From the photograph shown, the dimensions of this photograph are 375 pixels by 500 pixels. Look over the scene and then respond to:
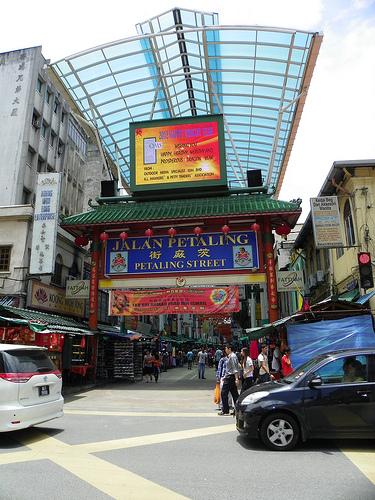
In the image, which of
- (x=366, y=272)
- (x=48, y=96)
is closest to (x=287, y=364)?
(x=366, y=272)

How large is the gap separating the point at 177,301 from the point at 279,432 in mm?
11268

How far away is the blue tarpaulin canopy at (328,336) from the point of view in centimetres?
1252

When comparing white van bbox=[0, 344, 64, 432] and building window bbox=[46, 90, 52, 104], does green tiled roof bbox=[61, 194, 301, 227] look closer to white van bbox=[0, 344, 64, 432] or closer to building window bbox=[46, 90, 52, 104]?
white van bbox=[0, 344, 64, 432]

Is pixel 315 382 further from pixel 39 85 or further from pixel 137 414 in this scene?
pixel 39 85

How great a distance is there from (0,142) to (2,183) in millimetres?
3423

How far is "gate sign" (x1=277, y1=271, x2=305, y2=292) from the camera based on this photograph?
18172 millimetres

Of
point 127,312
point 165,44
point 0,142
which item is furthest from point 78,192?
point 127,312

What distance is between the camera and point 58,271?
22.4 meters

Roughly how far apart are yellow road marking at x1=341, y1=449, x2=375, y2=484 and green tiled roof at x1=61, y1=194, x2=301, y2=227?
40.1ft

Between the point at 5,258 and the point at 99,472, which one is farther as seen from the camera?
the point at 5,258

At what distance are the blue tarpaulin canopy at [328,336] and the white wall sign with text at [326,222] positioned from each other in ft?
12.8

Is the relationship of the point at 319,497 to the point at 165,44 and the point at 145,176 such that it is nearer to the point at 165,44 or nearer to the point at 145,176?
the point at 145,176

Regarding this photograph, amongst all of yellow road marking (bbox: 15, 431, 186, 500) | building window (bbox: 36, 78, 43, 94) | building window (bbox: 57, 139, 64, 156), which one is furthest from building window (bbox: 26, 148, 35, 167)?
yellow road marking (bbox: 15, 431, 186, 500)

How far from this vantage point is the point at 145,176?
20.4 metres
